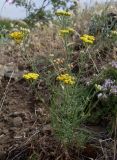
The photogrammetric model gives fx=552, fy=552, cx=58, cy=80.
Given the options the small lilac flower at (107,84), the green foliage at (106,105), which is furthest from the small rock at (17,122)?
the small lilac flower at (107,84)

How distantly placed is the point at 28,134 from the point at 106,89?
0.56 metres

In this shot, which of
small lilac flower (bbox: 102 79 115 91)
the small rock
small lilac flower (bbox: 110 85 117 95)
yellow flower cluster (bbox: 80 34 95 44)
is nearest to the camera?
yellow flower cluster (bbox: 80 34 95 44)

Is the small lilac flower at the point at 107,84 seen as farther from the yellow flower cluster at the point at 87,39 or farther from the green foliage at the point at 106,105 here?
the yellow flower cluster at the point at 87,39

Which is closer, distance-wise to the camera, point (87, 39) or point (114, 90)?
point (87, 39)

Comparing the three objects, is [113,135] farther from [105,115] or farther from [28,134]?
[28,134]

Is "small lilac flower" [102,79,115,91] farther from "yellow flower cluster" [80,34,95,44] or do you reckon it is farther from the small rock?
the small rock

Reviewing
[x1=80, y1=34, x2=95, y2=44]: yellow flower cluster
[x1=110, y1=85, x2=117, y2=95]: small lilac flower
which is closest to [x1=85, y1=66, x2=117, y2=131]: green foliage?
[x1=110, y1=85, x2=117, y2=95]: small lilac flower

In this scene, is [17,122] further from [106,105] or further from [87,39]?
[87,39]

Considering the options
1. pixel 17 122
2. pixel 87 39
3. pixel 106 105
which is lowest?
pixel 17 122

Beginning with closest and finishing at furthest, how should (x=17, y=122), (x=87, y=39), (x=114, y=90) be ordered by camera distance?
(x=87, y=39)
(x=114, y=90)
(x=17, y=122)

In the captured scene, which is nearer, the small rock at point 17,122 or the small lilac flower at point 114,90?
the small lilac flower at point 114,90

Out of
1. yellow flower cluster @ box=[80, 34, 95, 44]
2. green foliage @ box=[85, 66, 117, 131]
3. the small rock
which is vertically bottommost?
the small rock

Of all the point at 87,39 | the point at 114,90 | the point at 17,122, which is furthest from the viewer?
the point at 17,122

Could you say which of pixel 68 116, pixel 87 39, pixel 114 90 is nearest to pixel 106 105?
pixel 114 90
